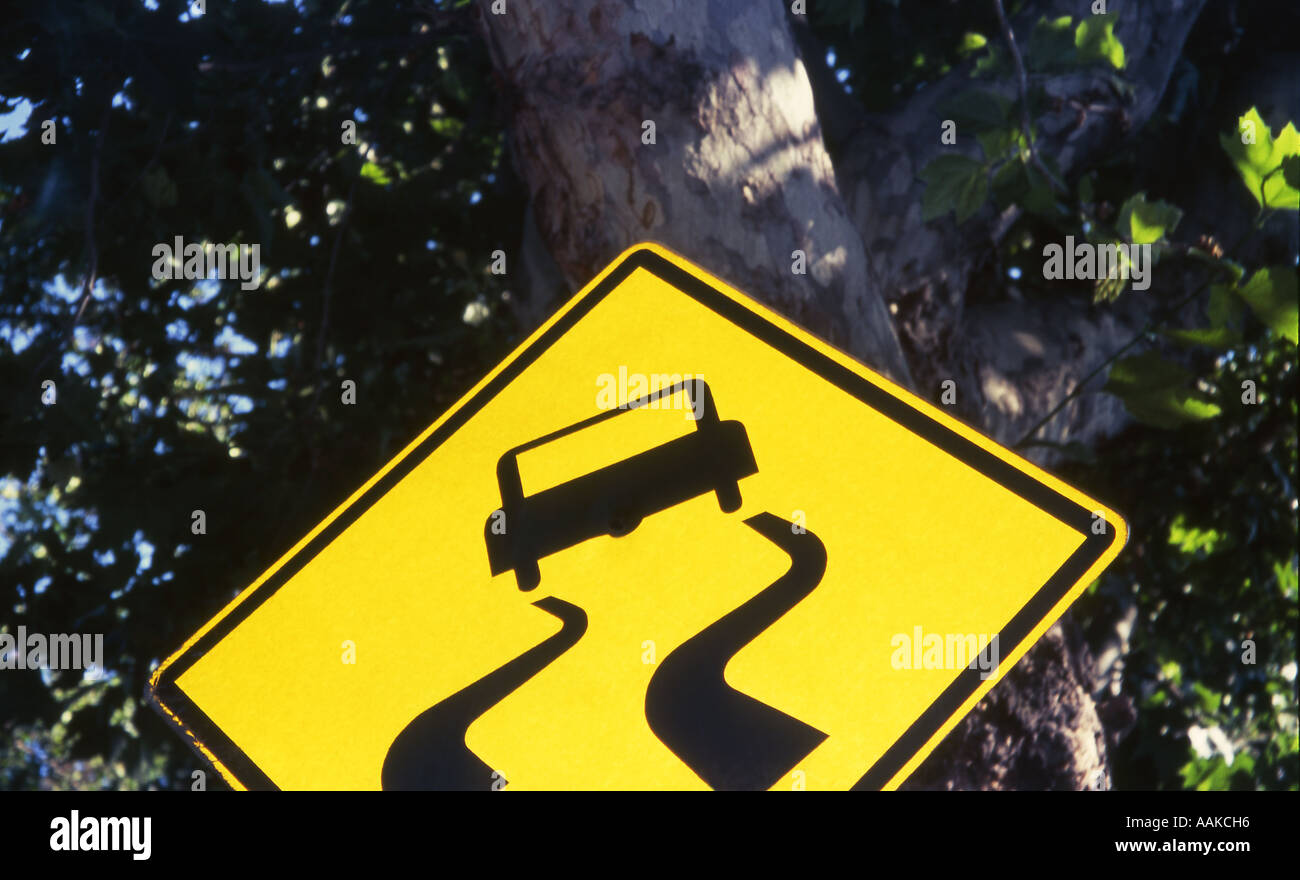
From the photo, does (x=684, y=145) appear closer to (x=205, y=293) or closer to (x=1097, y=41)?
(x=1097, y=41)

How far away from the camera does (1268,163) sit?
1585 mm

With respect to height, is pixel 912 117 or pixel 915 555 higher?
pixel 912 117

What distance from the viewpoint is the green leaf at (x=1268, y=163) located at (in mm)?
1568

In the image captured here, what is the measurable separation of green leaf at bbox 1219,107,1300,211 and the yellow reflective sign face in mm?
781

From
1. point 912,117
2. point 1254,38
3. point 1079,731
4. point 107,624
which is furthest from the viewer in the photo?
point 1254,38

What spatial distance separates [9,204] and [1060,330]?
3.08 meters

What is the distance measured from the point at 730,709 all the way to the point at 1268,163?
1.36 metres

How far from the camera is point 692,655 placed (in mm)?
1248

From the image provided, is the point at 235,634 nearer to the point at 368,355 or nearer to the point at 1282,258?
the point at 368,355

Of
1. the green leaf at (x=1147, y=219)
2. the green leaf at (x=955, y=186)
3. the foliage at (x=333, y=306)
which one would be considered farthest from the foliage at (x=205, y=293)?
the green leaf at (x=1147, y=219)

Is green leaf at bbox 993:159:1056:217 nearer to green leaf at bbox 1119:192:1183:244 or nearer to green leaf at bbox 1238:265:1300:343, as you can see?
green leaf at bbox 1119:192:1183:244

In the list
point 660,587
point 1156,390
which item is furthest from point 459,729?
point 1156,390

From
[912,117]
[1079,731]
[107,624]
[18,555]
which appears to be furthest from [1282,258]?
[18,555]

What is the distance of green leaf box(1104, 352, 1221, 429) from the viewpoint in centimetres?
162
